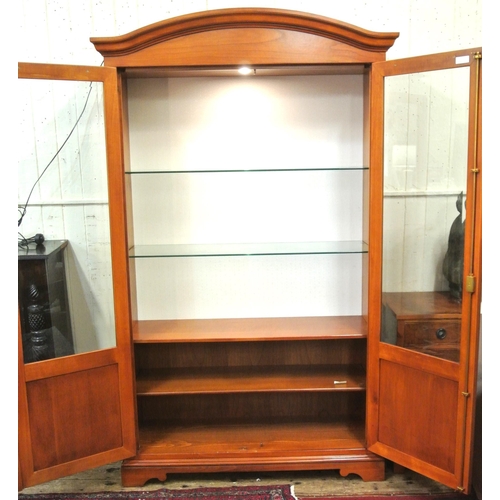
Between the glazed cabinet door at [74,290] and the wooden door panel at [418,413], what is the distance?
1022 millimetres

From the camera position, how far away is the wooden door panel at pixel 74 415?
191cm

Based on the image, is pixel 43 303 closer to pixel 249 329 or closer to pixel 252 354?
pixel 249 329

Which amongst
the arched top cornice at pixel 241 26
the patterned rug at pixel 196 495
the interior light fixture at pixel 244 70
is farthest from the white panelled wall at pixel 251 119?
the patterned rug at pixel 196 495

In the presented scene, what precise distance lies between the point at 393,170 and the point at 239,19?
2.62 ft

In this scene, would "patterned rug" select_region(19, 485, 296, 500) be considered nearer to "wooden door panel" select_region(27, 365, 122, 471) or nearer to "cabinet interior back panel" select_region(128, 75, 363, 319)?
"wooden door panel" select_region(27, 365, 122, 471)

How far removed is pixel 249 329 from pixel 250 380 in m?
0.23

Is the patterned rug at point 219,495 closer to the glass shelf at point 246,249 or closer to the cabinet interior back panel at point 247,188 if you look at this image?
the cabinet interior back panel at point 247,188

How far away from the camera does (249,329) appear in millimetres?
2221

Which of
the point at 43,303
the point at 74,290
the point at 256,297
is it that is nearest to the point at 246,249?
the point at 256,297

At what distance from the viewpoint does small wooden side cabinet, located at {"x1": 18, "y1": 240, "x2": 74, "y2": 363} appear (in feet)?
6.26

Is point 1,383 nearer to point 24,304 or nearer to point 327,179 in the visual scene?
point 24,304

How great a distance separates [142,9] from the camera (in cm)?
221

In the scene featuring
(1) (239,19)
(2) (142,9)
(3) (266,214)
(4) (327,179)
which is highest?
(2) (142,9)

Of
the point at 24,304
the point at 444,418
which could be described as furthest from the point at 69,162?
the point at 444,418
